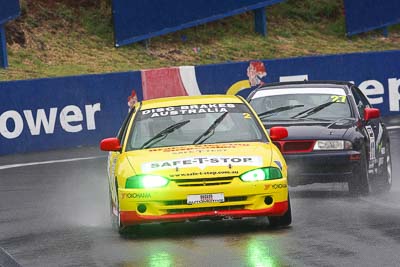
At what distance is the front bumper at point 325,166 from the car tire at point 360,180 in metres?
0.06

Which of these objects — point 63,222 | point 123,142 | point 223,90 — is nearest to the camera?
point 123,142

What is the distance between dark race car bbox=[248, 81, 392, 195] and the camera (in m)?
16.4

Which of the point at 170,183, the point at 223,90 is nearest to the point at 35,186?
the point at 170,183

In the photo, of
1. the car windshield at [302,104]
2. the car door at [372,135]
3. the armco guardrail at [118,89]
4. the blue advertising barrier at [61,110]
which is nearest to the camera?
the car door at [372,135]

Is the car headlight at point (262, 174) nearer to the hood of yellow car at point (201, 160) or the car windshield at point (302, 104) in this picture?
the hood of yellow car at point (201, 160)

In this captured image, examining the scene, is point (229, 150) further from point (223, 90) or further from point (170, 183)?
point (223, 90)

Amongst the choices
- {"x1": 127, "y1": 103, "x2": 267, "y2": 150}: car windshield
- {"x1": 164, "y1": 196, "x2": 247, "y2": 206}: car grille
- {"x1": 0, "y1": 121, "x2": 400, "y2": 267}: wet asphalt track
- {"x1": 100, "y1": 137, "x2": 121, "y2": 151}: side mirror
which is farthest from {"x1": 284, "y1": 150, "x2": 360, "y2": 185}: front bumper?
{"x1": 164, "y1": 196, "x2": 247, "y2": 206}: car grille

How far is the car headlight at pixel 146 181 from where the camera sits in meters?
12.8

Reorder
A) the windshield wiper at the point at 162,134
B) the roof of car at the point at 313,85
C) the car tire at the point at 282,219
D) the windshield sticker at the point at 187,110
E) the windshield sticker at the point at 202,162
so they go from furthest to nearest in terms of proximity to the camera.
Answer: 1. the roof of car at the point at 313,85
2. the windshield sticker at the point at 187,110
3. the windshield wiper at the point at 162,134
4. the car tire at the point at 282,219
5. the windshield sticker at the point at 202,162

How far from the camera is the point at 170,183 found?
12.7 metres

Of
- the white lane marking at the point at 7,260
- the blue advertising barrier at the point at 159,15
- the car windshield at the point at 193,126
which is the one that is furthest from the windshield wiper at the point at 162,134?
the blue advertising barrier at the point at 159,15

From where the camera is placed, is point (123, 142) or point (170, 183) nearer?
point (170, 183)

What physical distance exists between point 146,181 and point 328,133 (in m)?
4.33

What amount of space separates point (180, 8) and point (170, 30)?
0.69 m
